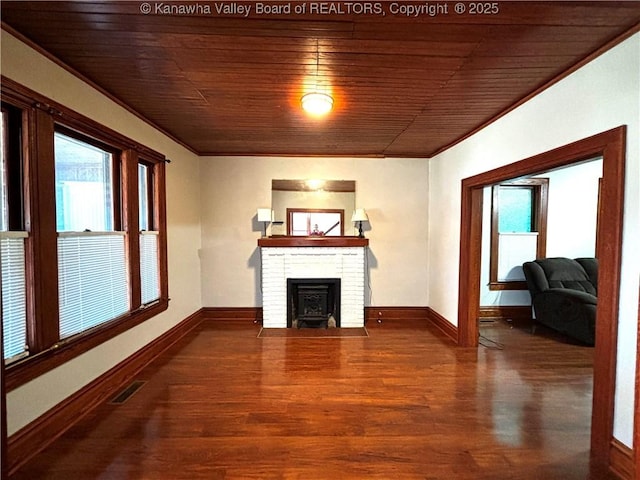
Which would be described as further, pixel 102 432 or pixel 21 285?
pixel 102 432

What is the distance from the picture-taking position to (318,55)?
1.92 m

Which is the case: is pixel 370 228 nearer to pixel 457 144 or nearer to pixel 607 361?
pixel 457 144

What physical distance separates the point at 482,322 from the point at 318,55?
13.7ft

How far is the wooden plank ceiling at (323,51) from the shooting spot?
1562 mm

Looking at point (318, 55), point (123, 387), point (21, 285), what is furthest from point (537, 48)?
point (123, 387)

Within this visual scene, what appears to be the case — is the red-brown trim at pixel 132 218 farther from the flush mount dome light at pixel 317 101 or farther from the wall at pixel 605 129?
the wall at pixel 605 129

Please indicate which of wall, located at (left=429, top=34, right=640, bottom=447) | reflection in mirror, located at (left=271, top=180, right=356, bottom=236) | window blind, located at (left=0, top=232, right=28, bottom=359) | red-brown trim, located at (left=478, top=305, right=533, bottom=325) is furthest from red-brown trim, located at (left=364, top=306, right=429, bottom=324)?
window blind, located at (left=0, top=232, right=28, bottom=359)

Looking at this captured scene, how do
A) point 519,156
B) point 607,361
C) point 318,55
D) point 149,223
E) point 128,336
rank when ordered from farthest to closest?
point 149,223 < point 128,336 < point 519,156 < point 318,55 < point 607,361

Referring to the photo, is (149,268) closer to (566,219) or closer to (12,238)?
(12,238)

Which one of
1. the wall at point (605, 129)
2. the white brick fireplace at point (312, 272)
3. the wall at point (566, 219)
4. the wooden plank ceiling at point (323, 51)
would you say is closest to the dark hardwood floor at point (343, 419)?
the wall at point (605, 129)

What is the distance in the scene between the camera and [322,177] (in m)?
4.56

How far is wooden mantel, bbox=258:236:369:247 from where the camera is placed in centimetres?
430

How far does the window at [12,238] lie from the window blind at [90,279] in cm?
26

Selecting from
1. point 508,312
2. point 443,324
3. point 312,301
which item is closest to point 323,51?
point 312,301
